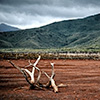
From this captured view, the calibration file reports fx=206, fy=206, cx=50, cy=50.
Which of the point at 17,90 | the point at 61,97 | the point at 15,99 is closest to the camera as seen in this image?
the point at 15,99

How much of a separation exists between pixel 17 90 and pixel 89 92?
13.7 feet

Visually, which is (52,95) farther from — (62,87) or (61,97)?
(62,87)

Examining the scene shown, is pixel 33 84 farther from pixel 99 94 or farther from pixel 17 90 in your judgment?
pixel 99 94

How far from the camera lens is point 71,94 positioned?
36.8 feet

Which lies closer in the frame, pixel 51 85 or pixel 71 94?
pixel 71 94

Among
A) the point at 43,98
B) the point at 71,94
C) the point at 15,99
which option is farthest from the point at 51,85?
the point at 15,99

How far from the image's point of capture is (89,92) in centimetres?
1188

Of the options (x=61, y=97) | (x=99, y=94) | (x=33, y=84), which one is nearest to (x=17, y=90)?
(x=33, y=84)

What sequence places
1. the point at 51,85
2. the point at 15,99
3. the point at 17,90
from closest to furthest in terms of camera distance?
the point at 15,99
the point at 17,90
the point at 51,85

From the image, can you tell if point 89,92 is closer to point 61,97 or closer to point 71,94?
point 71,94

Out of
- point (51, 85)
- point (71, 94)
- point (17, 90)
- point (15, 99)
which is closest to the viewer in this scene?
point (15, 99)

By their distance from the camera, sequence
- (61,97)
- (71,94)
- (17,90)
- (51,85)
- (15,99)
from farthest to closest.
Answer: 1. (51,85)
2. (17,90)
3. (71,94)
4. (61,97)
5. (15,99)

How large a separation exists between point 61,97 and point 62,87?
2923 mm

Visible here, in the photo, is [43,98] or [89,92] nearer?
[43,98]
